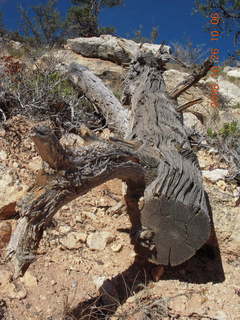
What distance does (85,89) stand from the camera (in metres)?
4.70

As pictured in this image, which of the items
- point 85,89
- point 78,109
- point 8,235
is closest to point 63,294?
point 8,235

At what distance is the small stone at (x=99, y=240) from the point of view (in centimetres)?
246

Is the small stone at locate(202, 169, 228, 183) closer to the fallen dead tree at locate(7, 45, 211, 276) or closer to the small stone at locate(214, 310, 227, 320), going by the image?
the fallen dead tree at locate(7, 45, 211, 276)

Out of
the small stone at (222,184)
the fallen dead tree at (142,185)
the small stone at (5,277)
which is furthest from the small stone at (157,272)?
the small stone at (222,184)

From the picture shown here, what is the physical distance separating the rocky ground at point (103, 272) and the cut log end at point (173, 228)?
24 cm

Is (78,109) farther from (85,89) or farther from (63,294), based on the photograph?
(63,294)

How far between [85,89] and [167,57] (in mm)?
1311

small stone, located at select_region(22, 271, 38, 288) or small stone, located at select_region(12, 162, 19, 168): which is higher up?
small stone, located at select_region(12, 162, 19, 168)

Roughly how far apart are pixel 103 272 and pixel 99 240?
291 mm

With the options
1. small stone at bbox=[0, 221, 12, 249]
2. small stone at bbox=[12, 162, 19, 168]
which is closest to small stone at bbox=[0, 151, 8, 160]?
small stone at bbox=[12, 162, 19, 168]

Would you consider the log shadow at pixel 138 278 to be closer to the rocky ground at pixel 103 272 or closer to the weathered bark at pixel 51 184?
the rocky ground at pixel 103 272

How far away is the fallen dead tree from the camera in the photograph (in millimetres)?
1605

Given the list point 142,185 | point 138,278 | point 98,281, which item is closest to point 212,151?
point 142,185

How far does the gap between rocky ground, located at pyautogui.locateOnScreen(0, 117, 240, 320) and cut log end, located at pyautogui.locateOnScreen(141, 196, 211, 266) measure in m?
0.24
